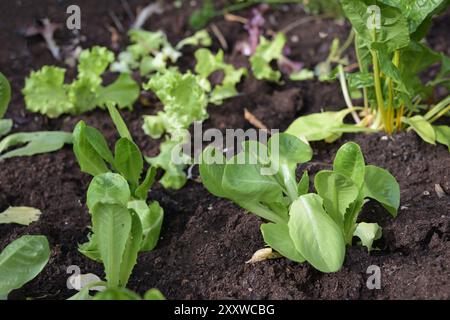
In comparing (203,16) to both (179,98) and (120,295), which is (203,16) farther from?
(120,295)

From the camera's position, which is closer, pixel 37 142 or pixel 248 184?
pixel 248 184

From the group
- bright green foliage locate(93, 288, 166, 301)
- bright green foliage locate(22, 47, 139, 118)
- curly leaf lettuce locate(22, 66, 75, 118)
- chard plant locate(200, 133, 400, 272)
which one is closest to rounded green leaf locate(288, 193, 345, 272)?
chard plant locate(200, 133, 400, 272)

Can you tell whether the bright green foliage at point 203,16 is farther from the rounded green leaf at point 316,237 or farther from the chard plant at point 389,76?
the rounded green leaf at point 316,237

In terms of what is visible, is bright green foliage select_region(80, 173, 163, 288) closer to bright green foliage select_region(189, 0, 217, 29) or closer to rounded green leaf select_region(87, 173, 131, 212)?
rounded green leaf select_region(87, 173, 131, 212)

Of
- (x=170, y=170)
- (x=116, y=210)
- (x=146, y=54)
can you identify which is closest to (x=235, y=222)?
(x=170, y=170)

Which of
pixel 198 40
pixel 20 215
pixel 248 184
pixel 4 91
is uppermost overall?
pixel 4 91

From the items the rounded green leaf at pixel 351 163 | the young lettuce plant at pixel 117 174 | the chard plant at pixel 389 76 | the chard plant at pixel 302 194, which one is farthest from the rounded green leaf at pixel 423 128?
the young lettuce plant at pixel 117 174

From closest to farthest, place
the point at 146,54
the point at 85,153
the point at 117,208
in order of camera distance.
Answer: the point at 117,208 < the point at 85,153 < the point at 146,54
